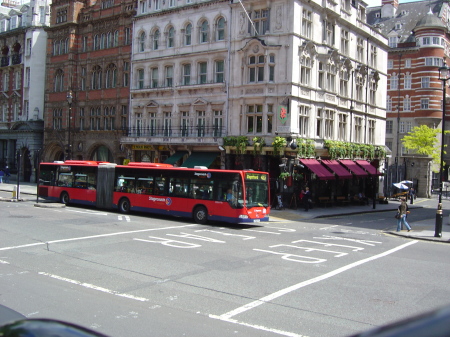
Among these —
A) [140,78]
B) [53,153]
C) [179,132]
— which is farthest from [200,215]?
[53,153]

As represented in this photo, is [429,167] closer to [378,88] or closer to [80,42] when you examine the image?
[378,88]

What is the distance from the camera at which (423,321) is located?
6.29 feet

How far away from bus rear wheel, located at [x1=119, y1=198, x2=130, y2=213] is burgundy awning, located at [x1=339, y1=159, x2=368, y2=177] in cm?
1783

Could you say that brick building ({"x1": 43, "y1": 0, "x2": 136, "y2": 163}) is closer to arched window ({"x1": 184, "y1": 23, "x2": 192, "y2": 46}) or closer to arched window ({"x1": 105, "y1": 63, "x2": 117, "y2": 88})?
arched window ({"x1": 105, "y1": 63, "x2": 117, "y2": 88})

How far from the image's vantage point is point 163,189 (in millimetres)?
25344

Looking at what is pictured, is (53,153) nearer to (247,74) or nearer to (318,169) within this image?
(247,74)

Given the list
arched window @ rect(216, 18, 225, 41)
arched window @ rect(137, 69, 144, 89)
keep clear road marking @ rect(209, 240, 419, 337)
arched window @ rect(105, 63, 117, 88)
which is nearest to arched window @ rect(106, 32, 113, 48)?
arched window @ rect(105, 63, 117, 88)

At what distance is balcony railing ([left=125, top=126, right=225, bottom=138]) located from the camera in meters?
35.0

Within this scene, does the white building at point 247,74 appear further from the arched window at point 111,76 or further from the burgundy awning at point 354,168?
the arched window at point 111,76

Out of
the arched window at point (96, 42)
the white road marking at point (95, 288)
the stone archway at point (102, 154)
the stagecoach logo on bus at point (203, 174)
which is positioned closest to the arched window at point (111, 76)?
the arched window at point (96, 42)

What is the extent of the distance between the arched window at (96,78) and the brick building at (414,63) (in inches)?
1485

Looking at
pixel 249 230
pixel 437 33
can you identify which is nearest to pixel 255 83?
pixel 249 230

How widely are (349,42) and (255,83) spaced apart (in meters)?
11.5

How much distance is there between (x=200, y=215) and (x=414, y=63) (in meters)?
51.3
